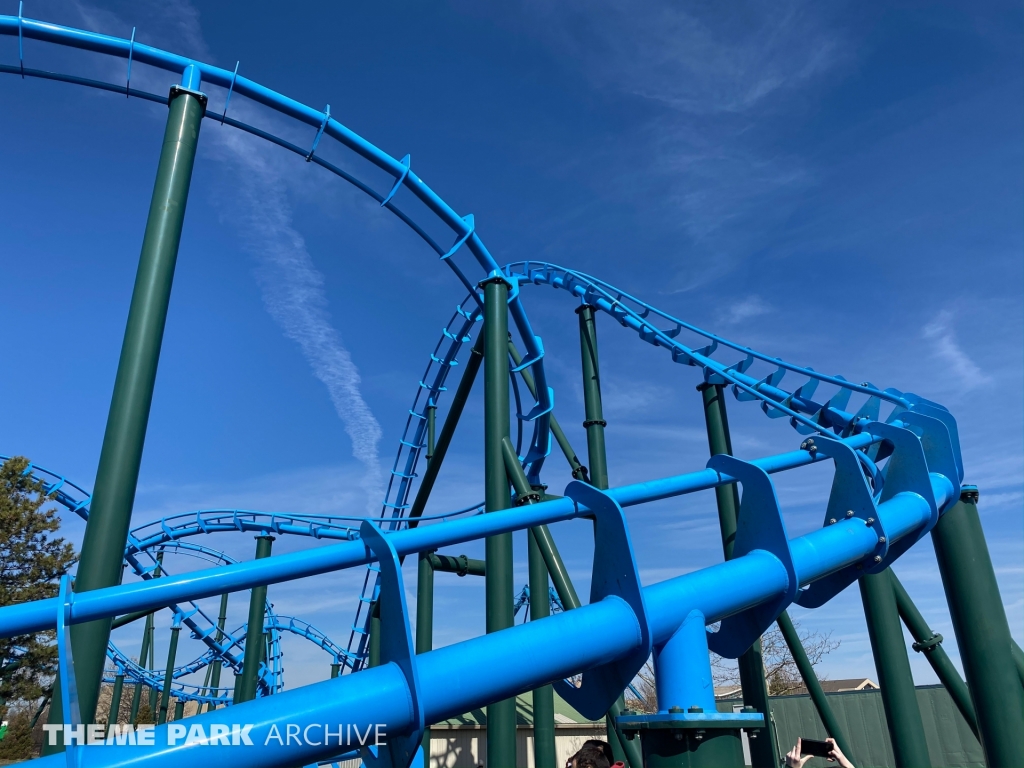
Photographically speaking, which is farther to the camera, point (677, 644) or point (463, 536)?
point (677, 644)

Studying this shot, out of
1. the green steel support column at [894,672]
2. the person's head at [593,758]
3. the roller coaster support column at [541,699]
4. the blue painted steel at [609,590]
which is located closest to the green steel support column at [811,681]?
the green steel support column at [894,672]

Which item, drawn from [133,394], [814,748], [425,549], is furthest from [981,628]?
[133,394]

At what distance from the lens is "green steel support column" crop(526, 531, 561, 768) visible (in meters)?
6.20

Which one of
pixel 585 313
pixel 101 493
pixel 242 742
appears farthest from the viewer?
pixel 585 313

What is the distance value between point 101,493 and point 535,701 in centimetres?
445

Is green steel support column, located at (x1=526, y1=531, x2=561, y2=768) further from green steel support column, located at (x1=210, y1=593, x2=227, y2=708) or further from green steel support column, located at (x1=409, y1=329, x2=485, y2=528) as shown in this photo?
green steel support column, located at (x1=210, y1=593, x2=227, y2=708)

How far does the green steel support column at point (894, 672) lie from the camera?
4422 mm

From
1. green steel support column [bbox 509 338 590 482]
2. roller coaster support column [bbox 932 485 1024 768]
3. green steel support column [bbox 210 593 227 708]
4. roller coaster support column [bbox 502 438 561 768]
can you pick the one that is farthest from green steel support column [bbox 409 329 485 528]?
green steel support column [bbox 210 593 227 708]

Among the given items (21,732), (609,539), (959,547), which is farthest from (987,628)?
(21,732)

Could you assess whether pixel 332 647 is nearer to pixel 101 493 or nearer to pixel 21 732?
pixel 21 732

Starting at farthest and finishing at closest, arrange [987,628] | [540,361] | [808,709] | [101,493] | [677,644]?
1. [808,709]
2. [540,361]
3. [987,628]
4. [101,493]
5. [677,644]

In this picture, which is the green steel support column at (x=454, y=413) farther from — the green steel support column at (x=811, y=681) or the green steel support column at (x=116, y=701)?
the green steel support column at (x=116, y=701)

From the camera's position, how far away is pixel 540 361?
788 centimetres

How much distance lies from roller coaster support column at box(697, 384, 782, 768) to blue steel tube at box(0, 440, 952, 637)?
1893 mm
